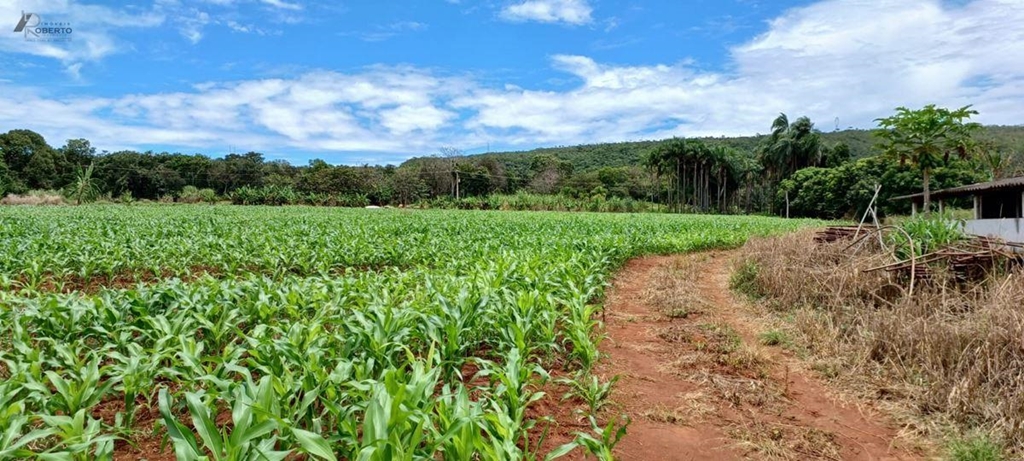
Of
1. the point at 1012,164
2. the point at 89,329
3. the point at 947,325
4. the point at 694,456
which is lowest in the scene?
the point at 694,456

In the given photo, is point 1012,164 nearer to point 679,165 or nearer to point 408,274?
point 679,165

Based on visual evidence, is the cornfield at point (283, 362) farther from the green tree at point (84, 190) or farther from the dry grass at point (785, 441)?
the green tree at point (84, 190)

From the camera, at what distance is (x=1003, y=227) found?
1536 cm

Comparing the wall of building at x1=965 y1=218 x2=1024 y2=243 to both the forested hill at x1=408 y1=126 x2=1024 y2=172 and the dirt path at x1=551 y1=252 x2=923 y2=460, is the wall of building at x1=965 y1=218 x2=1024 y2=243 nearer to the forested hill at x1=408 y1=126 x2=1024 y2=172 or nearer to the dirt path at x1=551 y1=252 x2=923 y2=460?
the dirt path at x1=551 y1=252 x2=923 y2=460

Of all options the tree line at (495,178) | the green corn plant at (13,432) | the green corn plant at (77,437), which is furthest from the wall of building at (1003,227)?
the tree line at (495,178)

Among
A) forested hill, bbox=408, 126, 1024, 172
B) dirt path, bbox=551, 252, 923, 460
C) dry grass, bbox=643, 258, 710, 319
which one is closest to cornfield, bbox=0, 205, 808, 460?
dirt path, bbox=551, 252, 923, 460

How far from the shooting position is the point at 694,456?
2.87 m

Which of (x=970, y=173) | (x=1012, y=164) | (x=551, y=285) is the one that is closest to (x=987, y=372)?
(x=551, y=285)

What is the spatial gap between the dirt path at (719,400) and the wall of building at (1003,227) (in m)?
12.6

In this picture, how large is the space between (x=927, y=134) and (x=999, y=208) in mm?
3515

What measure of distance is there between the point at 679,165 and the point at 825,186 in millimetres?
17875

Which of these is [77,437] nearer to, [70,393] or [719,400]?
[70,393]

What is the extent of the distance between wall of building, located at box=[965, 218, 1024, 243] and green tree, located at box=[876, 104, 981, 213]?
5.02ft

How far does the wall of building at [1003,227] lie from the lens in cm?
1423
